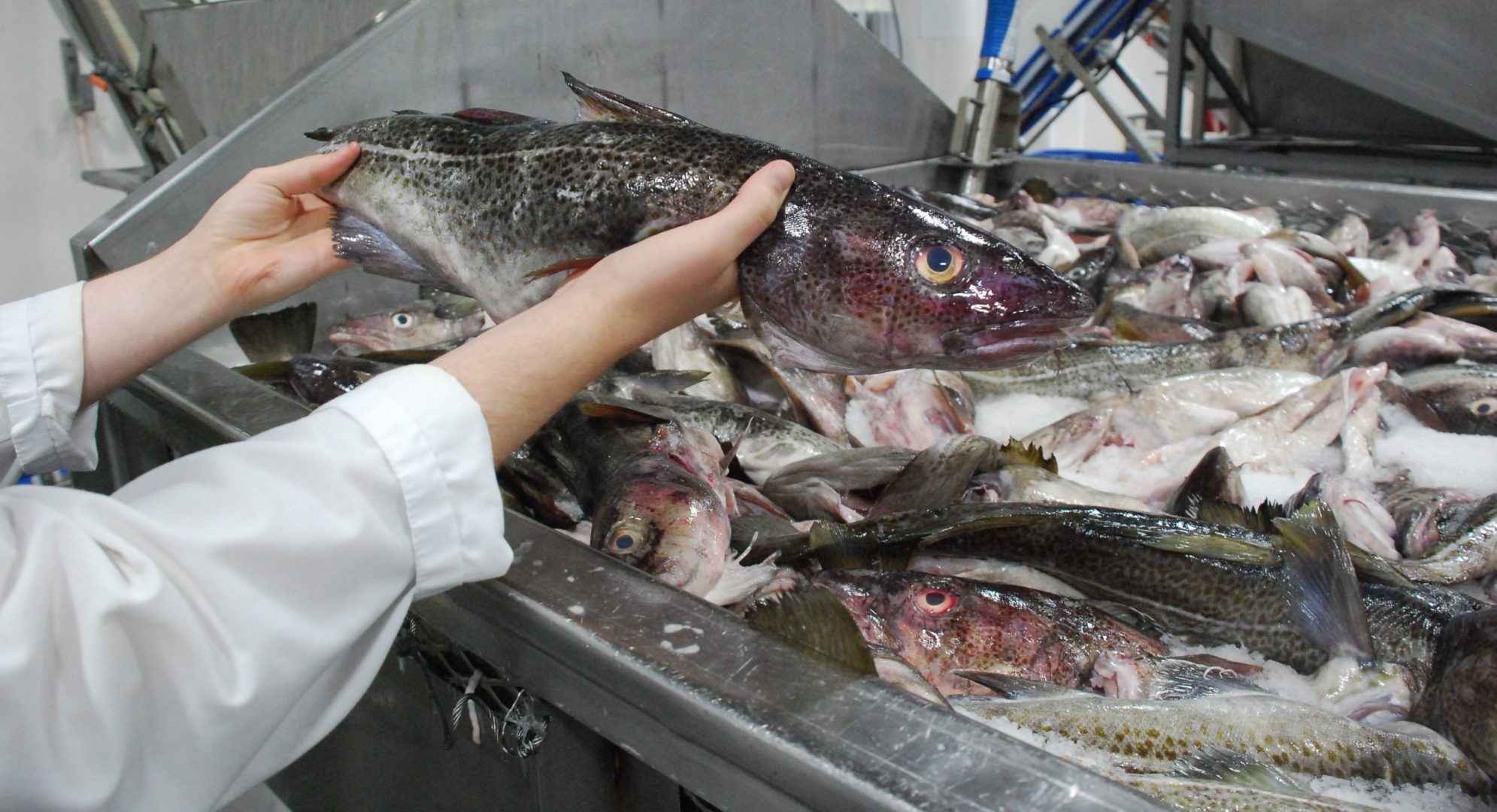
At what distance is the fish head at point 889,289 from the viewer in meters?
1.29

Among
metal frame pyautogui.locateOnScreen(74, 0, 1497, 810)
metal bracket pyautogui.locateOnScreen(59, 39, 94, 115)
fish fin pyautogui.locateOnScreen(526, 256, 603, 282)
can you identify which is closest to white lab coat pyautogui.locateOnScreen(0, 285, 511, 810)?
metal frame pyautogui.locateOnScreen(74, 0, 1497, 810)

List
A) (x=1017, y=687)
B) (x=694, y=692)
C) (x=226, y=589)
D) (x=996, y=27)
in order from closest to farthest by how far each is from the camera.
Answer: (x=226, y=589) < (x=694, y=692) < (x=1017, y=687) < (x=996, y=27)

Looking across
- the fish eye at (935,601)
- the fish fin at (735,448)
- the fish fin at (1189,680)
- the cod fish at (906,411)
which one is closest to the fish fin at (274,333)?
the fish fin at (735,448)

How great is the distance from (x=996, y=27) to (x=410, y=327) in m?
3.41

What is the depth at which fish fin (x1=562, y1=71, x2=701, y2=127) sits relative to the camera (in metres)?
1.58

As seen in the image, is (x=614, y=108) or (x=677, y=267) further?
(x=614, y=108)

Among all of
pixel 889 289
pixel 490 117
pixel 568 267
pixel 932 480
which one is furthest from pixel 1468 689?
pixel 490 117

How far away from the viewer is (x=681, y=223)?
4.68ft

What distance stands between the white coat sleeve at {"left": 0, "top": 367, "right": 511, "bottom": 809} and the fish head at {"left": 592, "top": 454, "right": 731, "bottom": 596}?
1.76 ft

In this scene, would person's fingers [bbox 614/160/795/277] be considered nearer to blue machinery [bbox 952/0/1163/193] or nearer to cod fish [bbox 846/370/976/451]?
cod fish [bbox 846/370/976/451]

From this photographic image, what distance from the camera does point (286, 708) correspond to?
37.1 inches

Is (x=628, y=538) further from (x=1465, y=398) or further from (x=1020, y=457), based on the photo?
(x=1465, y=398)

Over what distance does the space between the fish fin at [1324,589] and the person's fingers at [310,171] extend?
1762mm

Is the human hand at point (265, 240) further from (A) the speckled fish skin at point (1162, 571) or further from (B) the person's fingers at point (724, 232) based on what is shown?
(A) the speckled fish skin at point (1162, 571)
